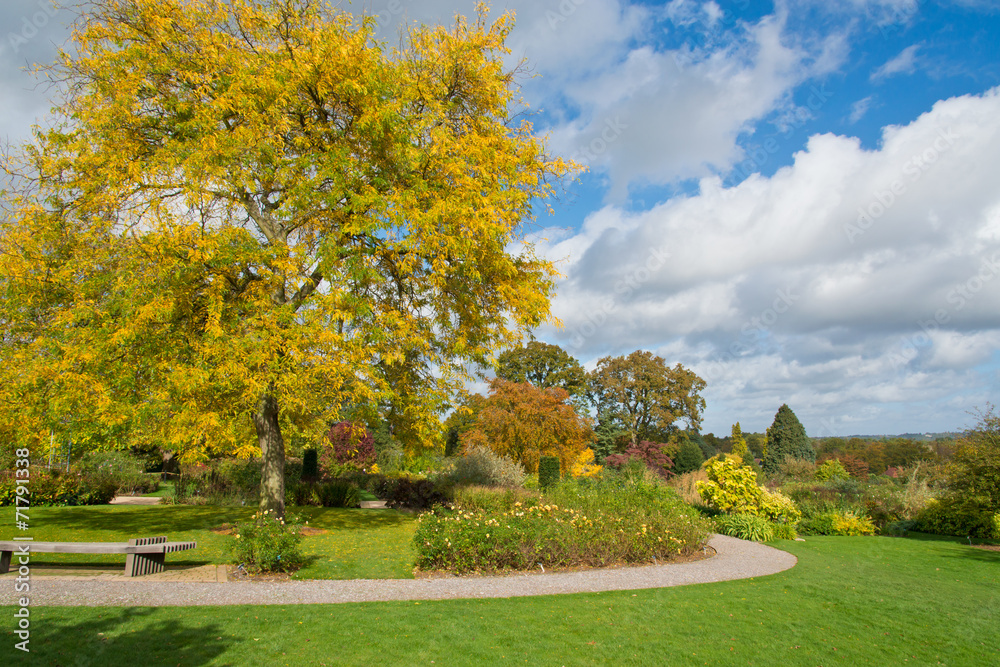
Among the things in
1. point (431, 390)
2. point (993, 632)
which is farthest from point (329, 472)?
point (993, 632)

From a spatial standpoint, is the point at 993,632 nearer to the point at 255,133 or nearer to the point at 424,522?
the point at 424,522

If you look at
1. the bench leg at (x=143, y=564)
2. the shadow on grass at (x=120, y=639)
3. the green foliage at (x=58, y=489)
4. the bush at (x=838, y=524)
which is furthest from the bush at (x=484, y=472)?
the shadow on grass at (x=120, y=639)

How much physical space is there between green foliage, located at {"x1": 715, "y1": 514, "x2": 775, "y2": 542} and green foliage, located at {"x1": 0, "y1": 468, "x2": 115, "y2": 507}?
17409 mm

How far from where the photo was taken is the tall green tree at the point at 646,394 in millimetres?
42719

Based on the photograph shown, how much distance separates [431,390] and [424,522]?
3.43 meters

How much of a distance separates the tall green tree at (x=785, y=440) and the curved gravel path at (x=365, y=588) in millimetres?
28358

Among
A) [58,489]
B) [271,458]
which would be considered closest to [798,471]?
[271,458]

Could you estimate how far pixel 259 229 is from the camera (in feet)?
39.3

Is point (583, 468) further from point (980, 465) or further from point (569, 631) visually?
point (569, 631)

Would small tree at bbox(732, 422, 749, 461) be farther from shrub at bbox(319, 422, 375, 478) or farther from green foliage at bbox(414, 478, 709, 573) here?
green foliage at bbox(414, 478, 709, 573)

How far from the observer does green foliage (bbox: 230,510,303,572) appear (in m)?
7.43

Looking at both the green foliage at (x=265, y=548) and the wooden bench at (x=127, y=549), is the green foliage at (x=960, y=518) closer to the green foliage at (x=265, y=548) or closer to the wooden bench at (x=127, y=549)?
the green foliage at (x=265, y=548)

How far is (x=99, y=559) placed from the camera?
8500 mm

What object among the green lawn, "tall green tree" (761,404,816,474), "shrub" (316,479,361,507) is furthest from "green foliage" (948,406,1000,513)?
"tall green tree" (761,404,816,474)
